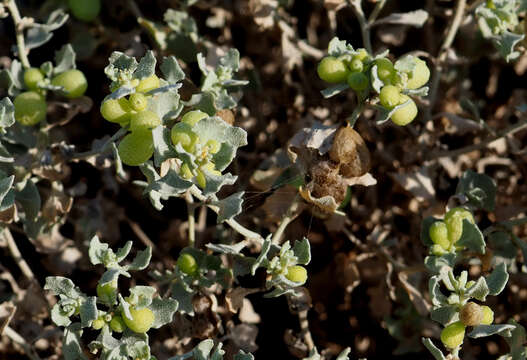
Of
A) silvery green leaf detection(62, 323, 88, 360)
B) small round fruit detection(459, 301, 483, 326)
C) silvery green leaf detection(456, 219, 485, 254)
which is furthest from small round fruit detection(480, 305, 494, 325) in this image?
silvery green leaf detection(62, 323, 88, 360)

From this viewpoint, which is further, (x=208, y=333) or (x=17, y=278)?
(x=17, y=278)

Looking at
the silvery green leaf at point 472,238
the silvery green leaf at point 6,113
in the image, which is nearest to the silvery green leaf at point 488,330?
the silvery green leaf at point 472,238

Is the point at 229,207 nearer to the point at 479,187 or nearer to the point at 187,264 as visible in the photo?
the point at 187,264

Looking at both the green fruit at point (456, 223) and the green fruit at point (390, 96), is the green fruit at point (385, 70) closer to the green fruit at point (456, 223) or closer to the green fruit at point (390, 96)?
the green fruit at point (390, 96)

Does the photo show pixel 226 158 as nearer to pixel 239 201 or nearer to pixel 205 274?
pixel 239 201

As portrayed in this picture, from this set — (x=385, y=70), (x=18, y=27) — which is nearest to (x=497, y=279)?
(x=385, y=70)

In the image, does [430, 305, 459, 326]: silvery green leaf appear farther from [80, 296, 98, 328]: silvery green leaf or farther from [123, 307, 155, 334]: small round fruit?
[80, 296, 98, 328]: silvery green leaf

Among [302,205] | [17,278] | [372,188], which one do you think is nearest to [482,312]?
[302,205]
